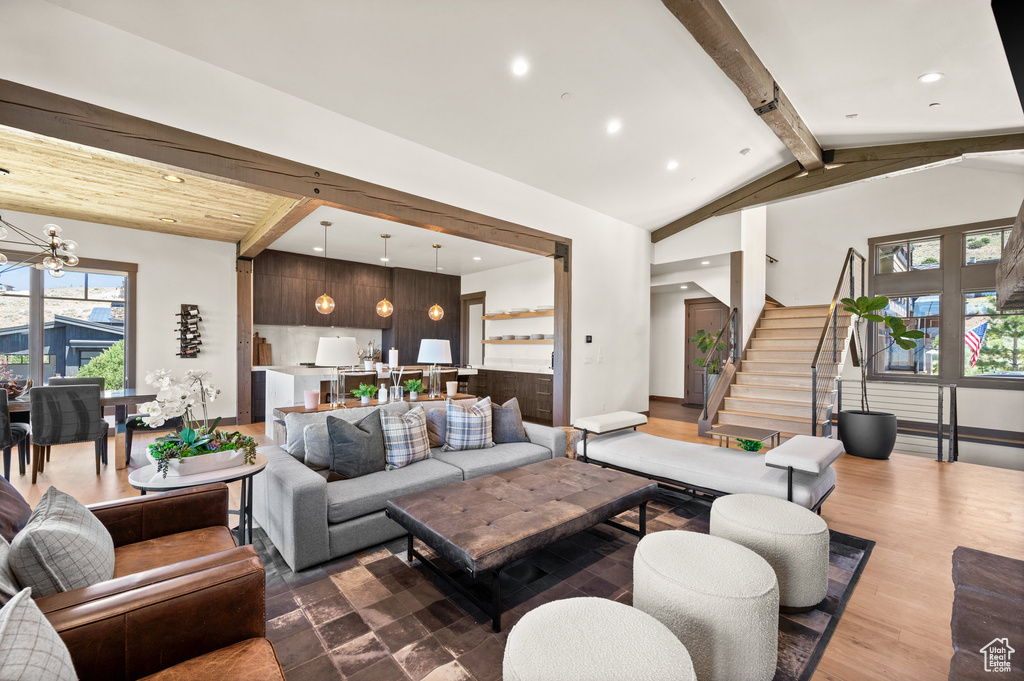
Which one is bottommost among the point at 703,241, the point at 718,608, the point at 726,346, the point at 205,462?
the point at 718,608

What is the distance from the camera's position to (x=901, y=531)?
303 cm

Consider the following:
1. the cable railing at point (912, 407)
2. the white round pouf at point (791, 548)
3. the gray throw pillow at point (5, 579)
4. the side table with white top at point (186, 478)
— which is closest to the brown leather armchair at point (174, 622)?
the gray throw pillow at point (5, 579)

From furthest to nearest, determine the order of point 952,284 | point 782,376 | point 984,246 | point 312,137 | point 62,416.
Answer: point 952,284 → point 984,246 → point 782,376 → point 62,416 → point 312,137

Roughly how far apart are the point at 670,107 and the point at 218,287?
6543 mm

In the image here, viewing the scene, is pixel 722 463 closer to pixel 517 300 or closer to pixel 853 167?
pixel 853 167

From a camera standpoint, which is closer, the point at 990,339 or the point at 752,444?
the point at 752,444

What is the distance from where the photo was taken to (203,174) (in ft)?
10.1

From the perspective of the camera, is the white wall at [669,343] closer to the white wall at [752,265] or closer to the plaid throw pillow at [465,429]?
the white wall at [752,265]

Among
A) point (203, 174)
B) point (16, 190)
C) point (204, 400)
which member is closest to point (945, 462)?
point (204, 400)

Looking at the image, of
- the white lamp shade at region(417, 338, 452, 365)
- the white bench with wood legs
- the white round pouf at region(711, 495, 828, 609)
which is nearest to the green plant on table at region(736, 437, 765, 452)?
the white bench with wood legs

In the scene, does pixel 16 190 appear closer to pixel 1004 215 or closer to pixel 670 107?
pixel 670 107

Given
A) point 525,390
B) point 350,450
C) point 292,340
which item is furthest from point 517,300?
point 350,450

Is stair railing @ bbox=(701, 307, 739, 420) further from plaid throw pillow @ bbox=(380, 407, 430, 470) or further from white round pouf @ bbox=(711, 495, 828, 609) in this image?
plaid throw pillow @ bbox=(380, 407, 430, 470)

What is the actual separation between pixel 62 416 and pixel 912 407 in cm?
1135
